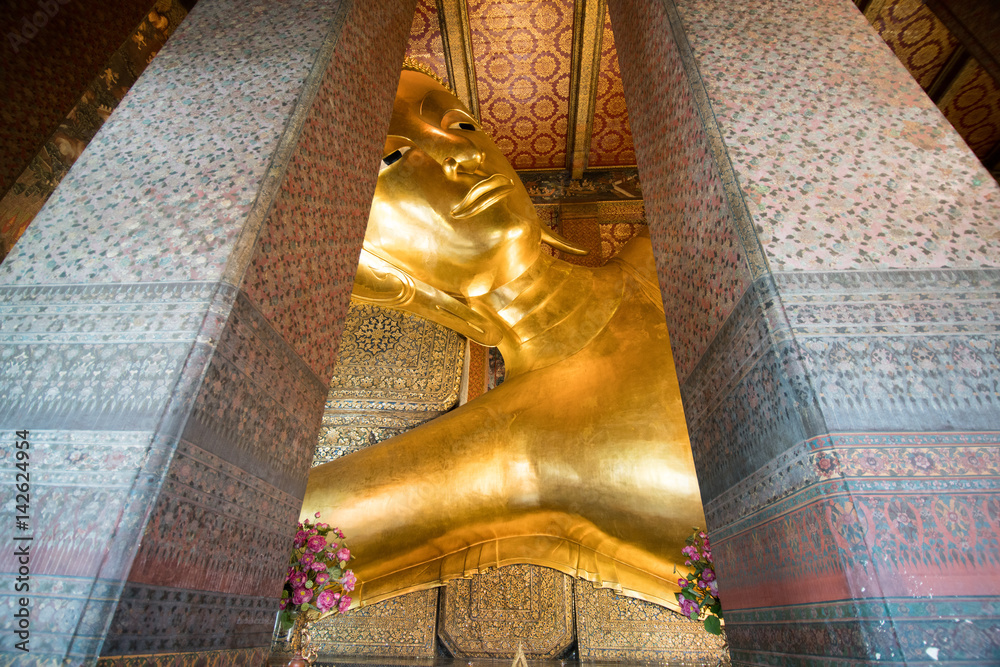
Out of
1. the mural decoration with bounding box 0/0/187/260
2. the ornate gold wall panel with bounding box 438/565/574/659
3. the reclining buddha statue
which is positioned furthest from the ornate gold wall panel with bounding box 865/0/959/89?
the mural decoration with bounding box 0/0/187/260

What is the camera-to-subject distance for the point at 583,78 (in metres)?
4.01

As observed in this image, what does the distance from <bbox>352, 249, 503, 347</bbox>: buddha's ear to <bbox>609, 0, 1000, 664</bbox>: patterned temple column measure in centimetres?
189

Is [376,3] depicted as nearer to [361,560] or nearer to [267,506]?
[267,506]

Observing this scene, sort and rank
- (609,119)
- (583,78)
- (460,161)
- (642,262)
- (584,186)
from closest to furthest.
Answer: (460,161) → (642,262) → (583,78) → (609,119) → (584,186)

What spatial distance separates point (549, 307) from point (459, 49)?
78.3 inches

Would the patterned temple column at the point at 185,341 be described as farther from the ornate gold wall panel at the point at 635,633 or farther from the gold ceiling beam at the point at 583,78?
the gold ceiling beam at the point at 583,78

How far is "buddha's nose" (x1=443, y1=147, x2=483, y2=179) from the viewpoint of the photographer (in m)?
2.87

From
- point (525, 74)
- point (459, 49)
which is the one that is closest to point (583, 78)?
point (525, 74)

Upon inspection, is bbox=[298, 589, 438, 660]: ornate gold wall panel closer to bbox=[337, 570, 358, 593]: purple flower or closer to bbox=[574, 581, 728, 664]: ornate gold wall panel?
bbox=[574, 581, 728, 664]: ornate gold wall panel

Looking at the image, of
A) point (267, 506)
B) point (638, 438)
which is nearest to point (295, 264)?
point (267, 506)

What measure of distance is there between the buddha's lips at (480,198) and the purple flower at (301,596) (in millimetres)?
1840

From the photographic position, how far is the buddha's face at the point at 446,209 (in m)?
2.89

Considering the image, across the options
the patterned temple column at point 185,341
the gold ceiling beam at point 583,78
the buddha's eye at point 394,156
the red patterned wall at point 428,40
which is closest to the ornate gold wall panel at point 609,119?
the gold ceiling beam at point 583,78

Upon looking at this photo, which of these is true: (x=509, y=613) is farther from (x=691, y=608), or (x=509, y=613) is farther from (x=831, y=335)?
(x=831, y=335)
